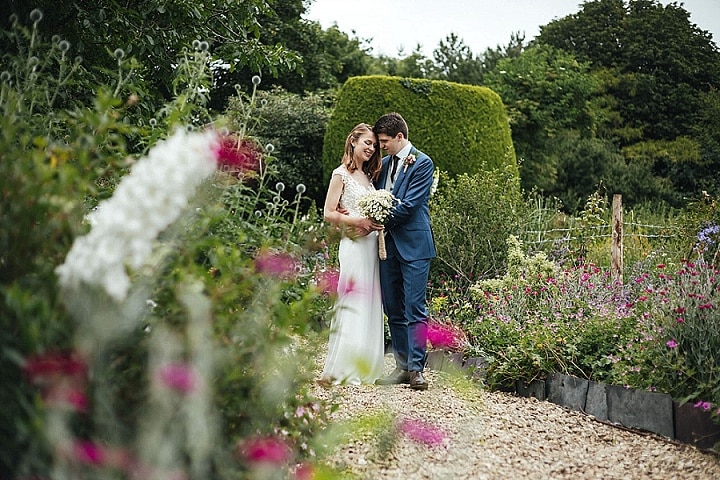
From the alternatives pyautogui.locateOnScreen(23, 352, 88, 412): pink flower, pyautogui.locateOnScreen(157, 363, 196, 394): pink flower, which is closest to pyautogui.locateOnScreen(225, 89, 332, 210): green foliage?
pyautogui.locateOnScreen(23, 352, 88, 412): pink flower

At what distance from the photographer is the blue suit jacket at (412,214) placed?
5117 millimetres

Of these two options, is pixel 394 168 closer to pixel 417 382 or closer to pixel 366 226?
pixel 366 226

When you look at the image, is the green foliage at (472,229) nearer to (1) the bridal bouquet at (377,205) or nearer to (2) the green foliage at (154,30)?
(1) the bridal bouquet at (377,205)

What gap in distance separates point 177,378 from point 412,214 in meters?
3.88

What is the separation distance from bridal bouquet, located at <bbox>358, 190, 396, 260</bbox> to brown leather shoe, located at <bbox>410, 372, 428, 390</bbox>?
1.06m

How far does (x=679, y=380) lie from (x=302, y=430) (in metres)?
2.11

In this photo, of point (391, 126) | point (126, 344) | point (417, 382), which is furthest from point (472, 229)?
point (126, 344)

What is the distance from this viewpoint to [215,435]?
1.92m

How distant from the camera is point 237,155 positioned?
2.54 meters

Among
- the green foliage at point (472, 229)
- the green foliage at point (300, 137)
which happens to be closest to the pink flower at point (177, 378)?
the green foliage at point (472, 229)

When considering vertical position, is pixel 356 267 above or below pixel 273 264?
below

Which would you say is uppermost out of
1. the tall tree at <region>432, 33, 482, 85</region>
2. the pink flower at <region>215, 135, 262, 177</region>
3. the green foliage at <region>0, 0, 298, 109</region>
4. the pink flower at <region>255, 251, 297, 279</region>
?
the tall tree at <region>432, 33, 482, 85</region>

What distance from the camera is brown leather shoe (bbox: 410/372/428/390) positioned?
495 cm

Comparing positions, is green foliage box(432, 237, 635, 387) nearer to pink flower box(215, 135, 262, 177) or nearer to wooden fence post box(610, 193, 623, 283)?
wooden fence post box(610, 193, 623, 283)
